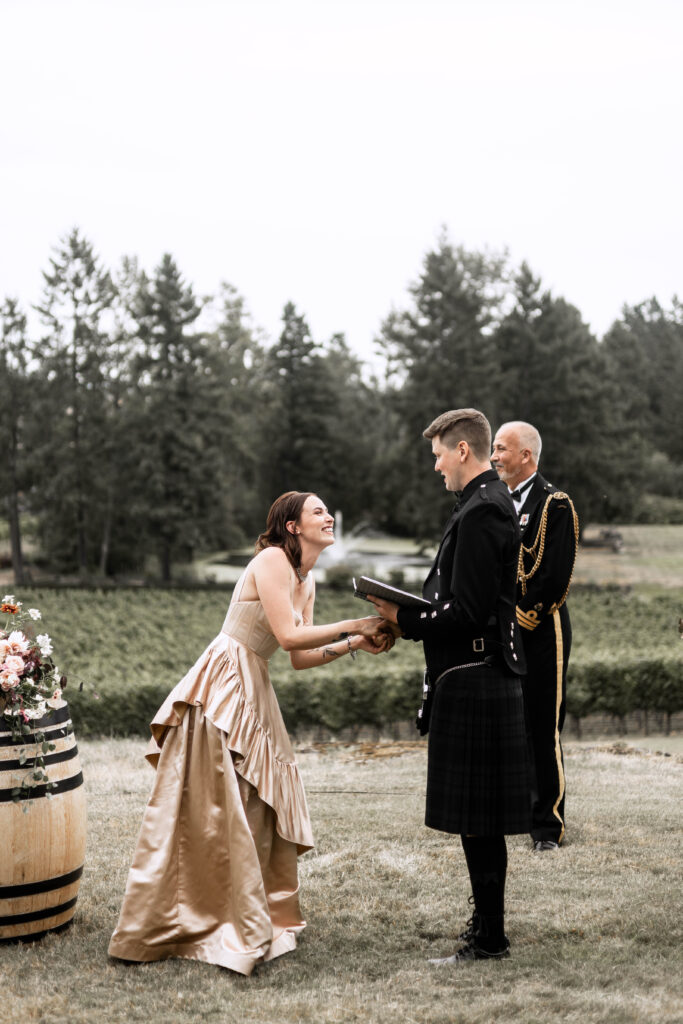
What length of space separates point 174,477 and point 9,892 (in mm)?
33694

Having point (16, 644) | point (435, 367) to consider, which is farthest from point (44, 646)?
point (435, 367)

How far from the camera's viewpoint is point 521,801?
4.04 meters

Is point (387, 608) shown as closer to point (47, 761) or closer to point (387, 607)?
point (387, 607)

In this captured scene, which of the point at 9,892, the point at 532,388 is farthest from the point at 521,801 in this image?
the point at 532,388

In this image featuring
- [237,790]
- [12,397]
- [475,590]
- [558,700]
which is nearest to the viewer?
[475,590]

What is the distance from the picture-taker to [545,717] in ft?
19.4

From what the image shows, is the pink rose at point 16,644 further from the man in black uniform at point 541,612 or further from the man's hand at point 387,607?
the man in black uniform at point 541,612

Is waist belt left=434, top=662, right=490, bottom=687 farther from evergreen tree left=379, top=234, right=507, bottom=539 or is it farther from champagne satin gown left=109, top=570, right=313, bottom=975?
evergreen tree left=379, top=234, right=507, bottom=539

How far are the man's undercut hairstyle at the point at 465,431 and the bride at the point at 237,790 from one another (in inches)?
26.0

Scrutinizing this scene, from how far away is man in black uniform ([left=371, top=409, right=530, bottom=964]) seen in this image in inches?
155

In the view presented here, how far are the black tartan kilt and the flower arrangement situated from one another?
5.47 feet

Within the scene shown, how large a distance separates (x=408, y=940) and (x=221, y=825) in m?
1.01

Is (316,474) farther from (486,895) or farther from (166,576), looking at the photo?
(486,895)

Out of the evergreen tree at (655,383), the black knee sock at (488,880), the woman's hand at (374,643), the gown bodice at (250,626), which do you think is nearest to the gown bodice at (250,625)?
the gown bodice at (250,626)
